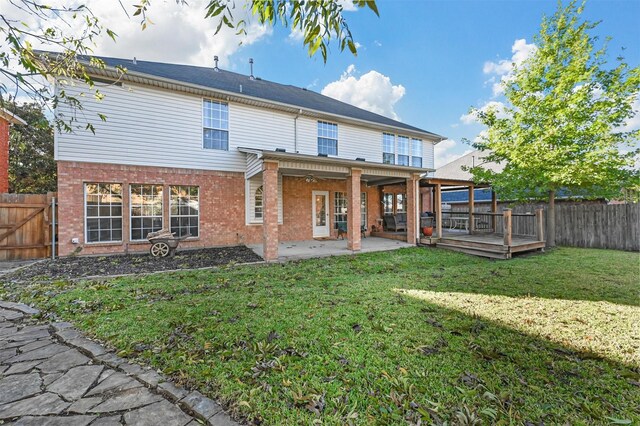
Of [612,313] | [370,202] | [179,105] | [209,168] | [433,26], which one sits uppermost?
[433,26]

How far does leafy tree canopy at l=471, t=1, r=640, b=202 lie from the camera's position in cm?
866

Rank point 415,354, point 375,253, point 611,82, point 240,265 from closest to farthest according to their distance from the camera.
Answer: point 415,354 → point 240,265 → point 611,82 → point 375,253

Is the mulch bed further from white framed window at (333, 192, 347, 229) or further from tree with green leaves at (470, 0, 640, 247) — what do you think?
tree with green leaves at (470, 0, 640, 247)

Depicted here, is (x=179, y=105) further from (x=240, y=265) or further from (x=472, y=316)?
(x=472, y=316)

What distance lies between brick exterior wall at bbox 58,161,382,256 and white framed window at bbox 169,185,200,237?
0.56 ft

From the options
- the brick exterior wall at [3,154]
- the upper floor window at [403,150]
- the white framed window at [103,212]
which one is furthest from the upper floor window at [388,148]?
the brick exterior wall at [3,154]

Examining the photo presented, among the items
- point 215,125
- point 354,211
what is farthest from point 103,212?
point 354,211

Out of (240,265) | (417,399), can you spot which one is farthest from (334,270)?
(417,399)

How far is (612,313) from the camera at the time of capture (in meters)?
3.93

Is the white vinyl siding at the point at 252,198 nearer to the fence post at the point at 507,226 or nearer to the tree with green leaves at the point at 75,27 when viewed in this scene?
the tree with green leaves at the point at 75,27

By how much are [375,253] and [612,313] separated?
595 cm

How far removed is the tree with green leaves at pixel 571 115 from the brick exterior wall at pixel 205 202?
6.95 metres

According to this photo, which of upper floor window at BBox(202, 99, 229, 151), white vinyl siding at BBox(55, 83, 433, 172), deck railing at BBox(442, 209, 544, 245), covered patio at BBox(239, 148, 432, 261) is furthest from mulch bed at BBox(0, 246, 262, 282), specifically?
deck railing at BBox(442, 209, 544, 245)

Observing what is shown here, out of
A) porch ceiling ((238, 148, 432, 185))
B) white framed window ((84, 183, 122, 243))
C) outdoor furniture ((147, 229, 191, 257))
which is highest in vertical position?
porch ceiling ((238, 148, 432, 185))
